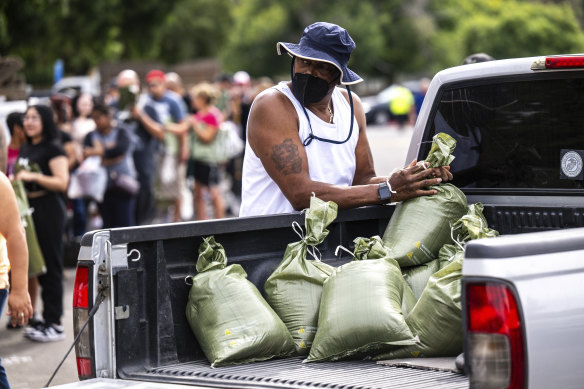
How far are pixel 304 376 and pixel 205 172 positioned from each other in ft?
34.1

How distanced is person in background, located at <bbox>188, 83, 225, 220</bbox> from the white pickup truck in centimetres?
877

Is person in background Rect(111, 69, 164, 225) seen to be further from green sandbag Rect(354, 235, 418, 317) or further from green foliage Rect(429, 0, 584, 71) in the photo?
green foliage Rect(429, 0, 584, 71)

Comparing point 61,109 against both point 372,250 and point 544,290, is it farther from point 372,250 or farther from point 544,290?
point 544,290

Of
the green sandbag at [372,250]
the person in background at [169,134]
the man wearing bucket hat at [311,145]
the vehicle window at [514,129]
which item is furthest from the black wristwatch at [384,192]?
the person in background at [169,134]

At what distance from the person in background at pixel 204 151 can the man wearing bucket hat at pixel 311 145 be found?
344 inches

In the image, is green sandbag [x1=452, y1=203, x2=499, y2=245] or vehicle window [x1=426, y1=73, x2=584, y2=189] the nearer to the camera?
green sandbag [x1=452, y1=203, x2=499, y2=245]

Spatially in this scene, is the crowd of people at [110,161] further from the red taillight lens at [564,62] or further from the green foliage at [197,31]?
the green foliage at [197,31]

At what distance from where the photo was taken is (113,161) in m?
11.3

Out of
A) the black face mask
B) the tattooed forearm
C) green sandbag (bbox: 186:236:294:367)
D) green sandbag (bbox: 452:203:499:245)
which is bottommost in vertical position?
green sandbag (bbox: 186:236:294:367)

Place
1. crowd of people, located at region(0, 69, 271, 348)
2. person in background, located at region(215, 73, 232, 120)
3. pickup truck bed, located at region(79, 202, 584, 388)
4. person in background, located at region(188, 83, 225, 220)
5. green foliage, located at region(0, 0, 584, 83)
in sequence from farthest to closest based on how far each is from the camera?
green foliage, located at region(0, 0, 584, 83) → person in background, located at region(215, 73, 232, 120) → person in background, located at region(188, 83, 225, 220) → crowd of people, located at region(0, 69, 271, 348) → pickup truck bed, located at region(79, 202, 584, 388)

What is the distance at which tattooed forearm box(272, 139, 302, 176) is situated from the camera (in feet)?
16.1

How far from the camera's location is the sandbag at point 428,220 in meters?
4.65

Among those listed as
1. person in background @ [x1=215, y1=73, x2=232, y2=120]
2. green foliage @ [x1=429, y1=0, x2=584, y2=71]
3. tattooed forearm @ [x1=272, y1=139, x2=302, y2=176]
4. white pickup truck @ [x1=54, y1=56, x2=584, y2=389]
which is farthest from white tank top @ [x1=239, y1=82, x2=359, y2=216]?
green foliage @ [x1=429, y1=0, x2=584, y2=71]

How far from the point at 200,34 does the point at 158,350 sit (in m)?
55.7
